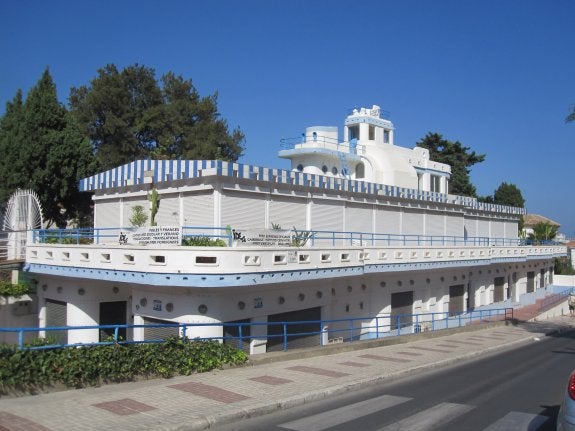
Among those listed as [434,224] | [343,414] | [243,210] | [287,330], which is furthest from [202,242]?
[434,224]

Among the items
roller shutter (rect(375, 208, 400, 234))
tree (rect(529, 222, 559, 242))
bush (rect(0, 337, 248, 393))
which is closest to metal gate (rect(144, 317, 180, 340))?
A: bush (rect(0, 337, 248, 393))

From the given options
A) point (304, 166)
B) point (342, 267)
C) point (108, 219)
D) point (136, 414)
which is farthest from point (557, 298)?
point (136, 414)

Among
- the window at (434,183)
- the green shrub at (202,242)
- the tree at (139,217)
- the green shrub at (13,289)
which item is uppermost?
the window at (434,183)

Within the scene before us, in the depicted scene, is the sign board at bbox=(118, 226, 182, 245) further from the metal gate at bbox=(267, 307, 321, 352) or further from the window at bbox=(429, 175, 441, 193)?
the window at bbox=(429, 175, 441, 193)

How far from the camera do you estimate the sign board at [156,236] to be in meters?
13.5

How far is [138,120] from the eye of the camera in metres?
41.6

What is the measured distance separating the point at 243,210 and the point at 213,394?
29.9 ft

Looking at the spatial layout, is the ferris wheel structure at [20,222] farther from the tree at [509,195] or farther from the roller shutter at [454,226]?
the tree at [509,195]

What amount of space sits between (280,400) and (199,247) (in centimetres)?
460

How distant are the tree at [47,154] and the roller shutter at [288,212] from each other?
1466 cm

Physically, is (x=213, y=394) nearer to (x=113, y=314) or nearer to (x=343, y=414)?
(x=343, y=414)

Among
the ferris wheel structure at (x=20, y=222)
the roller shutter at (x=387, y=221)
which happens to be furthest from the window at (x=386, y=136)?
the ferris wheel structure at (x=20, y=222)

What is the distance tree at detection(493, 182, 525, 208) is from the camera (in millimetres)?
79062

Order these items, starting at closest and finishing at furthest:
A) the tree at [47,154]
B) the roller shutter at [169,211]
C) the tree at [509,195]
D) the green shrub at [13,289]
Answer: the green shrub at [13,289]
the roller shutter at [169,211]
the tree at [47,154]
the tree at [509,195]
